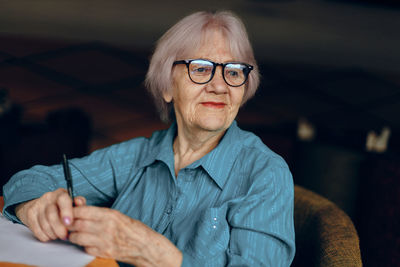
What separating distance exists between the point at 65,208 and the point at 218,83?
65 centimetres

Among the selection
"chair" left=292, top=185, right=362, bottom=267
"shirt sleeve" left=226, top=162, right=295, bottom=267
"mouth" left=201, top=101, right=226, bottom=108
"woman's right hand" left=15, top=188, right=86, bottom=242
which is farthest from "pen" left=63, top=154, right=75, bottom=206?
"chair" left=292, top=185, right=362, bottom=267

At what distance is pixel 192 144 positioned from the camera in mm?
1677

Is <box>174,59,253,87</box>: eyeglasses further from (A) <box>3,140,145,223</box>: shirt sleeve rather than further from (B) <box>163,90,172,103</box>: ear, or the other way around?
(A) <box>3,140,145,223</box>: shirt sleeve

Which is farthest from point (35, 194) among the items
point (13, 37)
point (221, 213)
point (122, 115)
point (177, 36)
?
point (13, 37)

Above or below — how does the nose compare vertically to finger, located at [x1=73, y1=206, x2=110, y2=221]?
above

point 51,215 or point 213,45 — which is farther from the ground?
point 213,45

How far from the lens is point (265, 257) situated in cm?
126

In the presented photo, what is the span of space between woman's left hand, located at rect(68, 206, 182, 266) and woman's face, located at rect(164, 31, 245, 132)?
51 cm

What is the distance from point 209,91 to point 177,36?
0.69 feet

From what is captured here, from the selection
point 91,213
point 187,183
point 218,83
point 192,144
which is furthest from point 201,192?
point 91,213

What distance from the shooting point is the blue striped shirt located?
1305 mm

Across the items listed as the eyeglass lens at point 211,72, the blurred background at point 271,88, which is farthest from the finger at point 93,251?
the blurred background at point 271,88

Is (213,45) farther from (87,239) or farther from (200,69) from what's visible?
(87,239)

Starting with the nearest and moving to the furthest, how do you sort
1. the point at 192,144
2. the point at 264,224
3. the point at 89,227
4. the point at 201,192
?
the point at 89,227 < the point at 264,224 < the point at 201,192 < the point at 192,144
